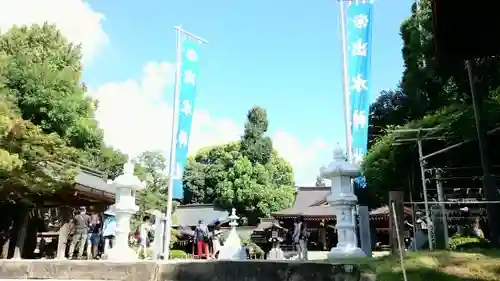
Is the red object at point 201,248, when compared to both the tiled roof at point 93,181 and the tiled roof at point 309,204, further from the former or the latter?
the tiled roof at point 309,204

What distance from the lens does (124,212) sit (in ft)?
26.8

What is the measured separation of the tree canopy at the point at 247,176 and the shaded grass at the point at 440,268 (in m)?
33.5

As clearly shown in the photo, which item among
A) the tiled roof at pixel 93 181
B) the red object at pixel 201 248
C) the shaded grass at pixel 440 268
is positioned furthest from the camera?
the tiled roof at pixel 93 181

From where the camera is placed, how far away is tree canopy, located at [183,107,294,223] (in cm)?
3972

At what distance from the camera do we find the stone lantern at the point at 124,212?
7.96 metres

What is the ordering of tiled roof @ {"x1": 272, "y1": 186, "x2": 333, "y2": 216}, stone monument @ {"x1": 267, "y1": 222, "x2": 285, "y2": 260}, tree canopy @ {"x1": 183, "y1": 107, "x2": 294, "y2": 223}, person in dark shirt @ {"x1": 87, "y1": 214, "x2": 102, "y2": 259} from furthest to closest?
tree canopy @ {"x1": 183, "y1": 107, "x2": 294, "y2": 223} → tiled roof @ {"x1": 272, "y1": 186, "x2": 333, "y2": 216} → stone monument @ {"x1": 267, "y1": 222, "x2": 285, "y2": 260} → person in dark shirt @ {"x1": 87, "y1": 214, "x2": 102, "y2": 259}

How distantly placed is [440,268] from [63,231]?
1251 cm

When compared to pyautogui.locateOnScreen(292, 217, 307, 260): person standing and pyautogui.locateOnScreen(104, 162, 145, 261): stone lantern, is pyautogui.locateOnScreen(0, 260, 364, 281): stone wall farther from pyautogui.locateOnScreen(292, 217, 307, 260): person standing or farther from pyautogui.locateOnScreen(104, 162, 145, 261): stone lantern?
pyautogui.locateOnScreen(292, 217, 307, 260): person standing

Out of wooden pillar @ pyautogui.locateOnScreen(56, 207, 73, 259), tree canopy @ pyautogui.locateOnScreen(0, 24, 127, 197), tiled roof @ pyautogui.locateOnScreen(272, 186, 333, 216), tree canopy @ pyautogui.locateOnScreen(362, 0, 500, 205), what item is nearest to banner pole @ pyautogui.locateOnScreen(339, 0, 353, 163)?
tree canopy @ pyautogui.locateOnScreen(362, 0, 500, 205)

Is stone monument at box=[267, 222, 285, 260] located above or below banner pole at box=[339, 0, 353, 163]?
below

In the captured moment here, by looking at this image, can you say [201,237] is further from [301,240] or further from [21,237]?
[21,237]

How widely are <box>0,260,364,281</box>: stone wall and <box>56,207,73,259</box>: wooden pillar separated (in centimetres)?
635

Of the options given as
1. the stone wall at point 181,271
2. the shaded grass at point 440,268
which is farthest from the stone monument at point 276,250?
the shaded grass at point 440,268

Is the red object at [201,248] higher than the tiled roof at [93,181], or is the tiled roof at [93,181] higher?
the tiled roof at [93,181]
